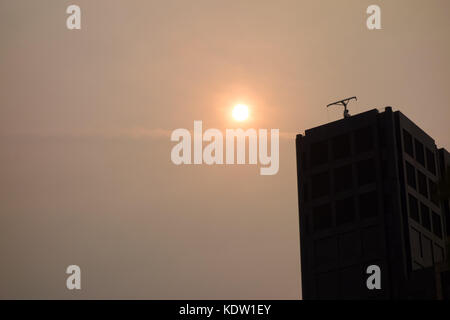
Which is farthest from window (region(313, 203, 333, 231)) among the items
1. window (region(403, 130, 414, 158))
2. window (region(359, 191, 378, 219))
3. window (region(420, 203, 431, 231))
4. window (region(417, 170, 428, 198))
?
window (region(403, 130, 414, 158))

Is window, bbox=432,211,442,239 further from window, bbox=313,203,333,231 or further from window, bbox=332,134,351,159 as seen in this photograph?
window, bbox=332,134,351,159

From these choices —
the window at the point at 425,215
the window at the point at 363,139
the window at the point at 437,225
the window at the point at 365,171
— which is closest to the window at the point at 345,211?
the window at the point at 365,171

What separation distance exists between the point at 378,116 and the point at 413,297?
27.9 meters

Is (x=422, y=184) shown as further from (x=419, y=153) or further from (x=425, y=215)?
(x=419, y=153)

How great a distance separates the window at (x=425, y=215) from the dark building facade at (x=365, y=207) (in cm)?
14

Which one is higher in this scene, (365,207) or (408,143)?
(408,143)

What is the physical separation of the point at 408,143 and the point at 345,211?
45.5 feet

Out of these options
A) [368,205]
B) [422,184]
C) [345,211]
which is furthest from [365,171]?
[422,184]

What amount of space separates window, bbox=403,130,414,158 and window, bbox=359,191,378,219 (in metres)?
9.16

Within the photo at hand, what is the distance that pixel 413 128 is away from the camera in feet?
372

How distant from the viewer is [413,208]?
107m

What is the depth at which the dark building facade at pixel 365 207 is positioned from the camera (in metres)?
102

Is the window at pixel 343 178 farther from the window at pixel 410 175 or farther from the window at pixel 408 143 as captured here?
the window at pixel 408 143

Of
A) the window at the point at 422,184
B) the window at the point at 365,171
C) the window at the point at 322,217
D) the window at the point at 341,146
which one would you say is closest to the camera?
the window at the point at 365,171
